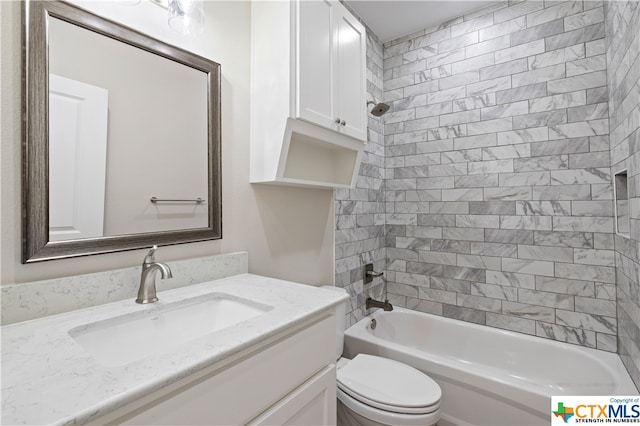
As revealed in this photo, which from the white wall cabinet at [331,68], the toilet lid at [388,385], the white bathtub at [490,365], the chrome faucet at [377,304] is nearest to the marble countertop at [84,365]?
the toilet lid at [388,385]

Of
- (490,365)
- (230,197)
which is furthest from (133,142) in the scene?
(490,365)

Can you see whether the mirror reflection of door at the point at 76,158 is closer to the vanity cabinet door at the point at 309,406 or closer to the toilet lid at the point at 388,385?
the vanity cabinet door at the point at 309,406

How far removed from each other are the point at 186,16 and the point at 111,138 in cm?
58

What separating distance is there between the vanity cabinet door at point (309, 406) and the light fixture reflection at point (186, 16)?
1368mm

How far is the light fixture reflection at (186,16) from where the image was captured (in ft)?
3.83

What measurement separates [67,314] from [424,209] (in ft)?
7.65

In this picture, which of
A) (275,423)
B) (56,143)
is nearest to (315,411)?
(275,423)

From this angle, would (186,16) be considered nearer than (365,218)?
Yes

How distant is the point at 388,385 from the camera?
4.96 feet

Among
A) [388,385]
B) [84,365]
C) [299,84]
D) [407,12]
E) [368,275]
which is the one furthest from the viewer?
[368,275]

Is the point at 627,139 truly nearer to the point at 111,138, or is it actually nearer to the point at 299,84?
the point at 299,84

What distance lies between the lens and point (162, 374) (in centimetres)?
56

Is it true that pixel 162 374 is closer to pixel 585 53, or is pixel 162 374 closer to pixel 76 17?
pixel 76 17

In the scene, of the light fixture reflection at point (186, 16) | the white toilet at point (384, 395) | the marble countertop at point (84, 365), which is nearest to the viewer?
the marble countertop at point (84, 365)
